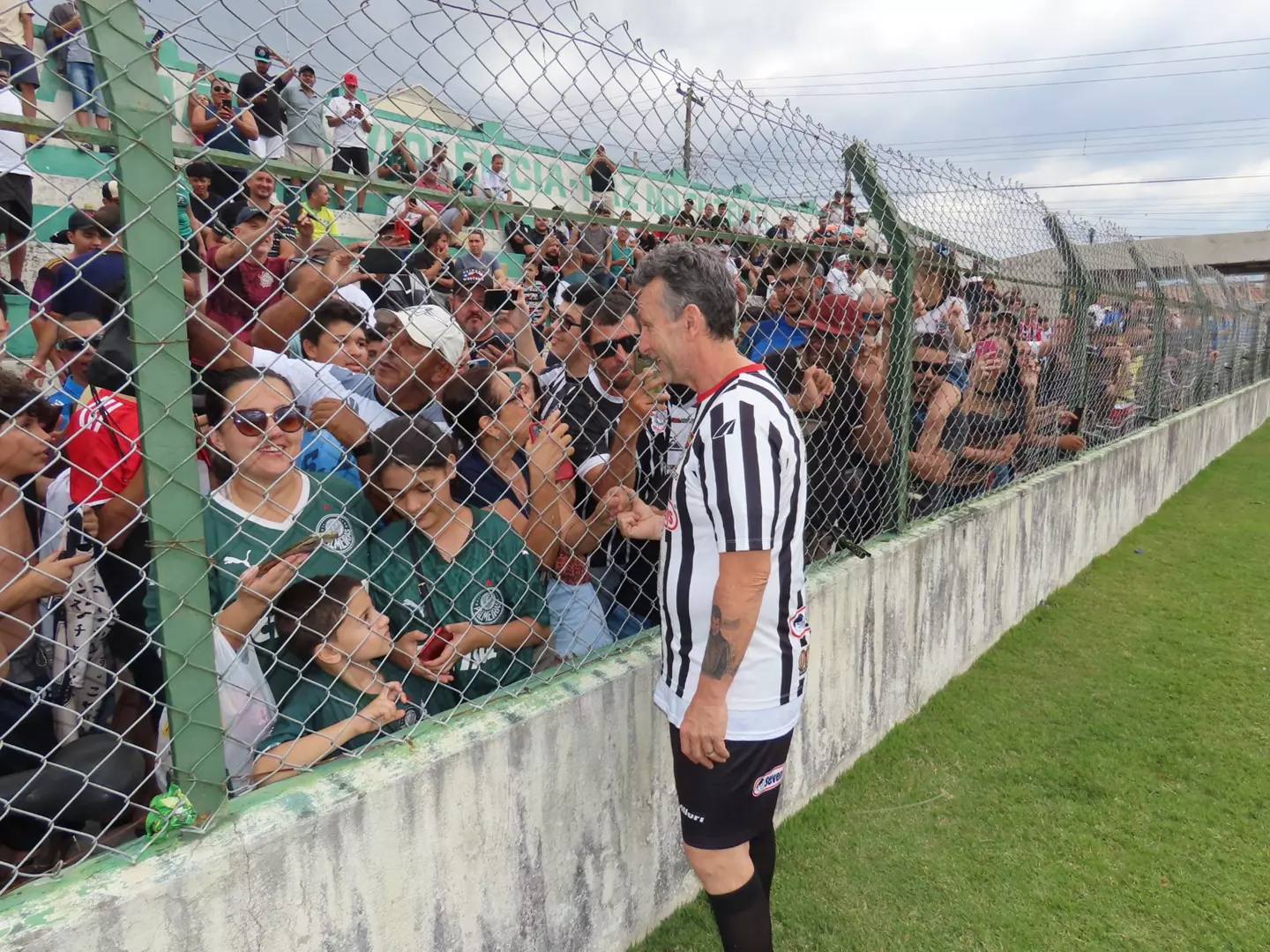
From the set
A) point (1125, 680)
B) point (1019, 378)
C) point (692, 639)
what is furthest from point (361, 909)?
point (1019, 378)

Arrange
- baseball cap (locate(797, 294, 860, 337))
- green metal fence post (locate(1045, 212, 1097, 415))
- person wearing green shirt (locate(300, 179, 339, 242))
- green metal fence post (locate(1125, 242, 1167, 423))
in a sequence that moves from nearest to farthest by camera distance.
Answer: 1. person wearing green shirt (locate(300, 179, 339, 242))
2. baseball cap (locate(797, 294, 860, 337))
3. green metal fence post (locate(1045, 212, 1097, 415))
4. green metal fence post (locate(1125, 242, 1167, 423))

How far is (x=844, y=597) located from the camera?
313 centimetres

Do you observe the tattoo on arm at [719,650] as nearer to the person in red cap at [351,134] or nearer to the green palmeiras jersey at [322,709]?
the green palmeiras jersey at [322,709]

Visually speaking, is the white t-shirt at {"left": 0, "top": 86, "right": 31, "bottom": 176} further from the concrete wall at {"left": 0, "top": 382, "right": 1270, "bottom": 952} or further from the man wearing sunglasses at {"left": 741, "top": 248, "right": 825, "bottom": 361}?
the man wearing sunglasses at {"left": 741, "top": 248, "right": 825, "bottom": 361}

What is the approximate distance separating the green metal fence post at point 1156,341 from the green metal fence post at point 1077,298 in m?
1.94

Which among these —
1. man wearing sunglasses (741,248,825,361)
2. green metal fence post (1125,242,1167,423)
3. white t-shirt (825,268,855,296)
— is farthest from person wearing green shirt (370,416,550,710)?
green metal fence post (1125,242,1167,423)

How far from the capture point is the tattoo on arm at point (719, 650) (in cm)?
180

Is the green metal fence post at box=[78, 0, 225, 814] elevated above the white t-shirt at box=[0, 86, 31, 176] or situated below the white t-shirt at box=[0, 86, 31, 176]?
below

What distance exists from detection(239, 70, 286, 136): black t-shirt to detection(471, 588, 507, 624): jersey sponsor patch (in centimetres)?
126

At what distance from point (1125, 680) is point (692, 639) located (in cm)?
332

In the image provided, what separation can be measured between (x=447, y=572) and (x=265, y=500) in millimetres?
507

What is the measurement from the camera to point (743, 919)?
201cm

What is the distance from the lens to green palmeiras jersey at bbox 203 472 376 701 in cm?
195

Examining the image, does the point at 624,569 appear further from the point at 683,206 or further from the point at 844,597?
the point at 683,206
